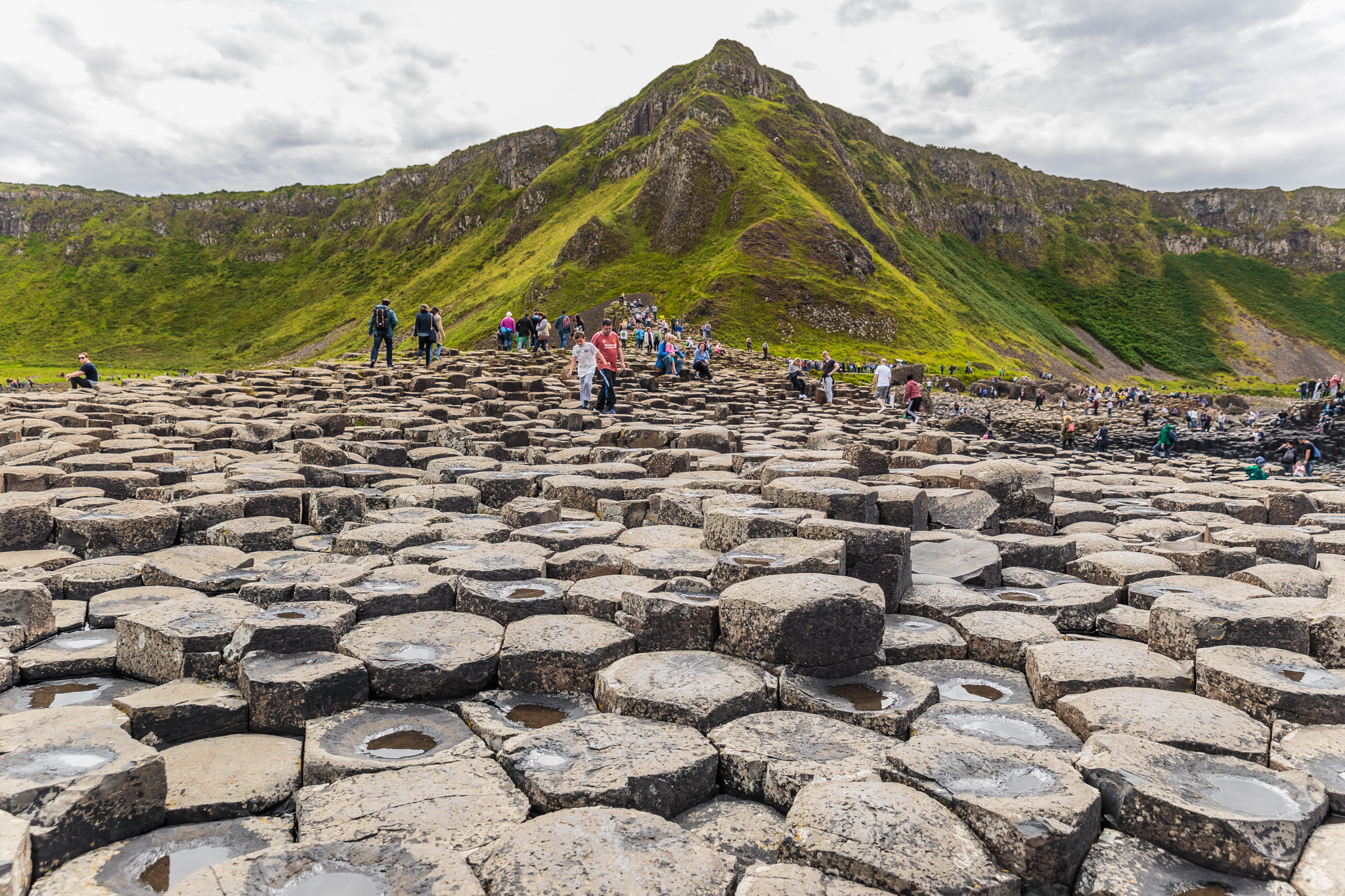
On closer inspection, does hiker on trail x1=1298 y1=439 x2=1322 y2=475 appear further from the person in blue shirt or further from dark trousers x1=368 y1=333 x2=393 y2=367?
dark trousers x1=368 y1=333 x2=393 y2=367

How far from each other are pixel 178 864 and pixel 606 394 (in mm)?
14505

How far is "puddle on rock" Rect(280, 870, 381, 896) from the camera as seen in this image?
99.5 inches

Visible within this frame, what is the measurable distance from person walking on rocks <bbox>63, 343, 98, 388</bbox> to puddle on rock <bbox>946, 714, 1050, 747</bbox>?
21943mm

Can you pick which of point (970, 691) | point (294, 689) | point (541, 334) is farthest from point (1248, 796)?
point (541, 334)

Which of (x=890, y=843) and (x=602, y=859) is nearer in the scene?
(x=602, y=859)

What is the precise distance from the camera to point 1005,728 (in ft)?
13.4

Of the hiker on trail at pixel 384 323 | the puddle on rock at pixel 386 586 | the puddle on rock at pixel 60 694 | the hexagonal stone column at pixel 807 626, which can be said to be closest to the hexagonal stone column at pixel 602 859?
the hexagonal stone column at pixel 807 626

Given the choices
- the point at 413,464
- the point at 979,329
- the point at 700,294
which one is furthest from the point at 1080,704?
the point at 979,329

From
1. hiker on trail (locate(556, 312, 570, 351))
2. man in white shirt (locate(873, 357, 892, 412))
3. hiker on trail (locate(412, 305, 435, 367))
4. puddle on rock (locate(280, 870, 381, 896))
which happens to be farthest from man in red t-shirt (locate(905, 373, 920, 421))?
puddle on rock (locate(280, 870, 381, 896))

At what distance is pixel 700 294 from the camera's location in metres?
60.7

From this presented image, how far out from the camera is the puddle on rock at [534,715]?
406 cm

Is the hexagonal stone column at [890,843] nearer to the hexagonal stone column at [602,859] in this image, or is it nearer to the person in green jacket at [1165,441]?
the hexagonal stone column at [602,859]

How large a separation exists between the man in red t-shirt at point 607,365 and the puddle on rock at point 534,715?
12592mm

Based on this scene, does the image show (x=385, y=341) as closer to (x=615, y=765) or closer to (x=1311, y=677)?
(x=615, y=765)
